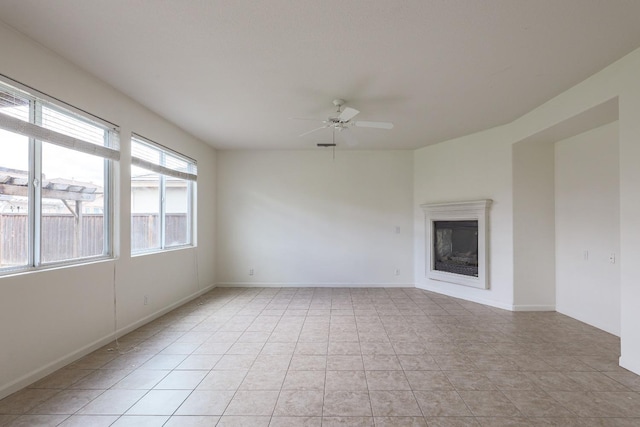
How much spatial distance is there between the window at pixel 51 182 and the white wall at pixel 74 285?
0.13m

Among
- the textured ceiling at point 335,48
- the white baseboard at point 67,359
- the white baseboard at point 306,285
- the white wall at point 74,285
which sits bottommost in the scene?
the white baseboard at point 306,285

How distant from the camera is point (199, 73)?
9.00 ft

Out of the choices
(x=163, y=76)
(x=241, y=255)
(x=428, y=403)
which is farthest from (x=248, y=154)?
(x=428, y=403)

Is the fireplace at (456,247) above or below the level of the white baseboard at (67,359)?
above

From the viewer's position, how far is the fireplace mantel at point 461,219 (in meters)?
4.46

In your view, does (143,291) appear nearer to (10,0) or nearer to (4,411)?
(4,411)

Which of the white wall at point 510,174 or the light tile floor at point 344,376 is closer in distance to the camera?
the light tile floor at point 344,376

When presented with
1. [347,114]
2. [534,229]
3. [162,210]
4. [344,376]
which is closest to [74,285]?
[162,210]

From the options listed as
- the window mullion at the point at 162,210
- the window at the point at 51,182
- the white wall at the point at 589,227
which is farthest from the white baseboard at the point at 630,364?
the window mullion at the point at 162,210

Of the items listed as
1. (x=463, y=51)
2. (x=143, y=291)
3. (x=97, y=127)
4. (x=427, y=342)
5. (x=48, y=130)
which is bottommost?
(x=427, y=342)

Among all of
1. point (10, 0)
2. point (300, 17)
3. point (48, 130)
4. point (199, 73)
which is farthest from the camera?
point (199, 73)

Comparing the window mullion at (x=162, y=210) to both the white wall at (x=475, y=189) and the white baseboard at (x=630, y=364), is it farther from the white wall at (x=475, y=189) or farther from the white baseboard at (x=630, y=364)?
the white baseboard at (x=630, y=364)

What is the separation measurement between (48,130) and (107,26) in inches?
40.5

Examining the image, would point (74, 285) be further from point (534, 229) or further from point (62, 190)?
point (534, 229)
